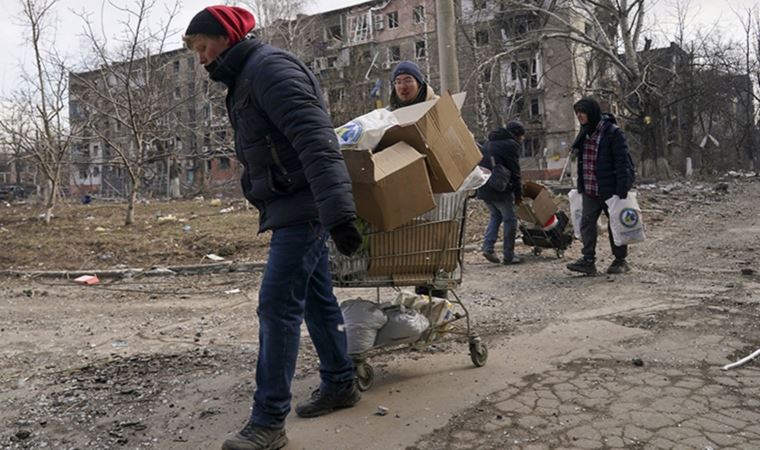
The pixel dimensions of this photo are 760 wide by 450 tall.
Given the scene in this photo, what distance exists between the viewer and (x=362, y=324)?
145 inches

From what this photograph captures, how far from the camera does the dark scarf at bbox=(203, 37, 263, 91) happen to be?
2.93 m

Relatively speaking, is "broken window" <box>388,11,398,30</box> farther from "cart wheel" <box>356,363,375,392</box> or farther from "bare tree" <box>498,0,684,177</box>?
"cart wheel" <box>356,363,375,392</box>

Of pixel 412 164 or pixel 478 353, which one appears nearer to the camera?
pixel 412 164

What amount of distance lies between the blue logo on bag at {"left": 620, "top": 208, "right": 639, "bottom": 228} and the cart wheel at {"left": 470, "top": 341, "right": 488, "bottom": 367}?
389 centimetres

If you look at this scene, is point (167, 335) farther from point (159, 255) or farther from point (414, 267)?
point (159, 255)

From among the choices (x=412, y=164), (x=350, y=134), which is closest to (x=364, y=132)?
(x=350, y=134)

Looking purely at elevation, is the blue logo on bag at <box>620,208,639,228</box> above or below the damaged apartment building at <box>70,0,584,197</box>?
below

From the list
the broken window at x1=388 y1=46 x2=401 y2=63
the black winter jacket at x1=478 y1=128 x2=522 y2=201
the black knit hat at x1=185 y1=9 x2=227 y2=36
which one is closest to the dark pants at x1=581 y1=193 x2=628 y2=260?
the black winter jacket at x1=478 y1=128 x2=522 y2=201

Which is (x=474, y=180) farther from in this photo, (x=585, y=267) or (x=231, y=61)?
(x=585, y=267)

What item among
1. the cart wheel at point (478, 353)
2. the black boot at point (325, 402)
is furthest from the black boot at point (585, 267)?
the black boot at point (325, 402)

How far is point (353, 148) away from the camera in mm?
3418

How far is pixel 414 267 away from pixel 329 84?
36722 mm

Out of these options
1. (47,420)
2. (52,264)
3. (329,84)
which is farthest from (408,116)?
(329,84)

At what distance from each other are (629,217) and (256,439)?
5.69 m
